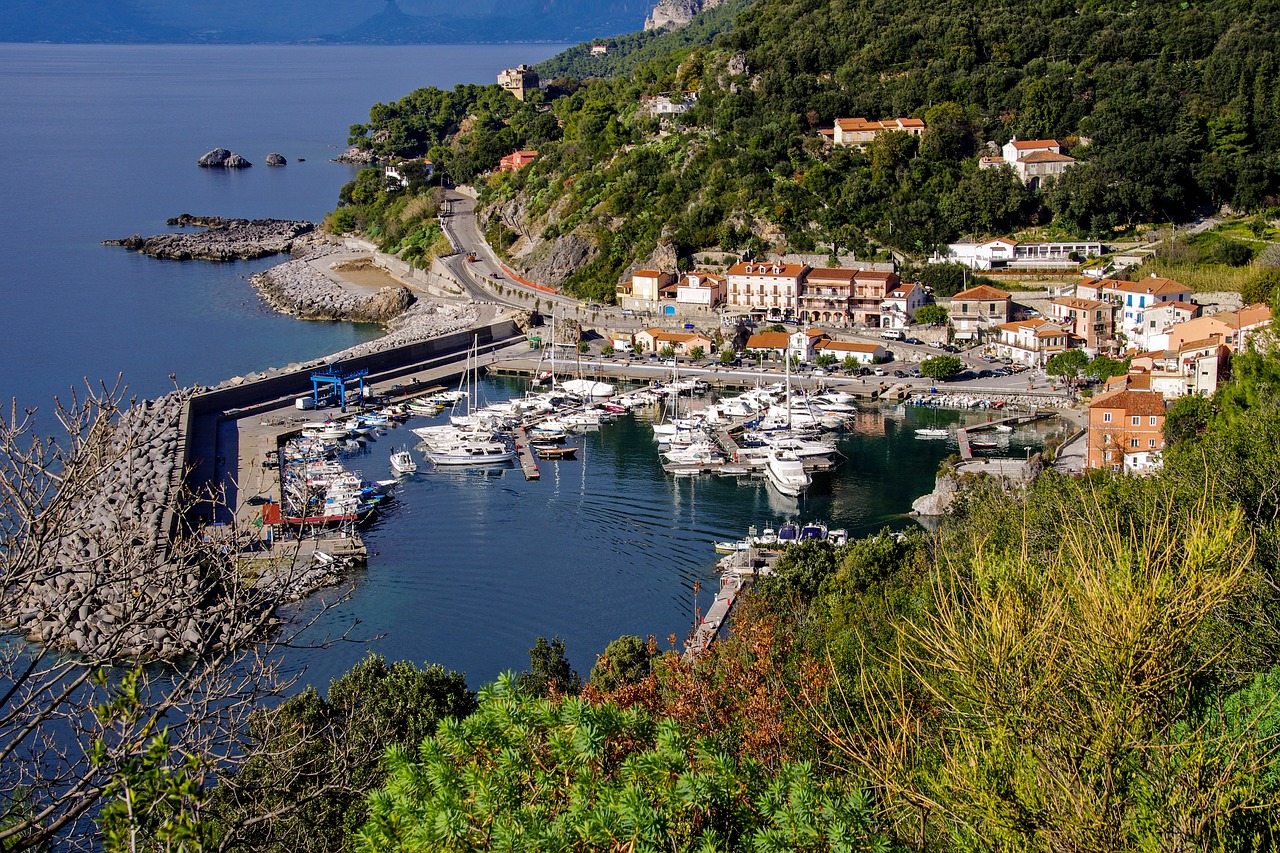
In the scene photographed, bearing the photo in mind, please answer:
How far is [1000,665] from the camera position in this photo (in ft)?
15.1

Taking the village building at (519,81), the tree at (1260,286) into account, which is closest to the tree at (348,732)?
the tree at (1260,286)

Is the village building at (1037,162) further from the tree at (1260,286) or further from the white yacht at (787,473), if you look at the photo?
the white yacht at (787,473)

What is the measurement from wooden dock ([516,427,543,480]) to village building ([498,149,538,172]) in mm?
20333

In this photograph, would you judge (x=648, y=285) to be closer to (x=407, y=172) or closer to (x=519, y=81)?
(x=407, y=172)

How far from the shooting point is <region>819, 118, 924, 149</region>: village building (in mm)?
30641

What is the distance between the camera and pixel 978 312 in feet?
81.8

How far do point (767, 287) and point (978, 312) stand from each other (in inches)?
172

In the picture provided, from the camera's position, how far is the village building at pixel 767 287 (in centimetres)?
2659

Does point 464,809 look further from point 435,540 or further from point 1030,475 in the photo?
point 1030,475

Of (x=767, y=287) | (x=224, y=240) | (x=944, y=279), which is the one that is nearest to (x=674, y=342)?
(x=767, y=287)

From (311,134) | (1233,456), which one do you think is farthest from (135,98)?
(1233,456)

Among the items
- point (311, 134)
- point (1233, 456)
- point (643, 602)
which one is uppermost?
point (311, 134)

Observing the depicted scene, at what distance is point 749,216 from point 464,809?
25.8 metres

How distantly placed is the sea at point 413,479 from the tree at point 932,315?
403cm
